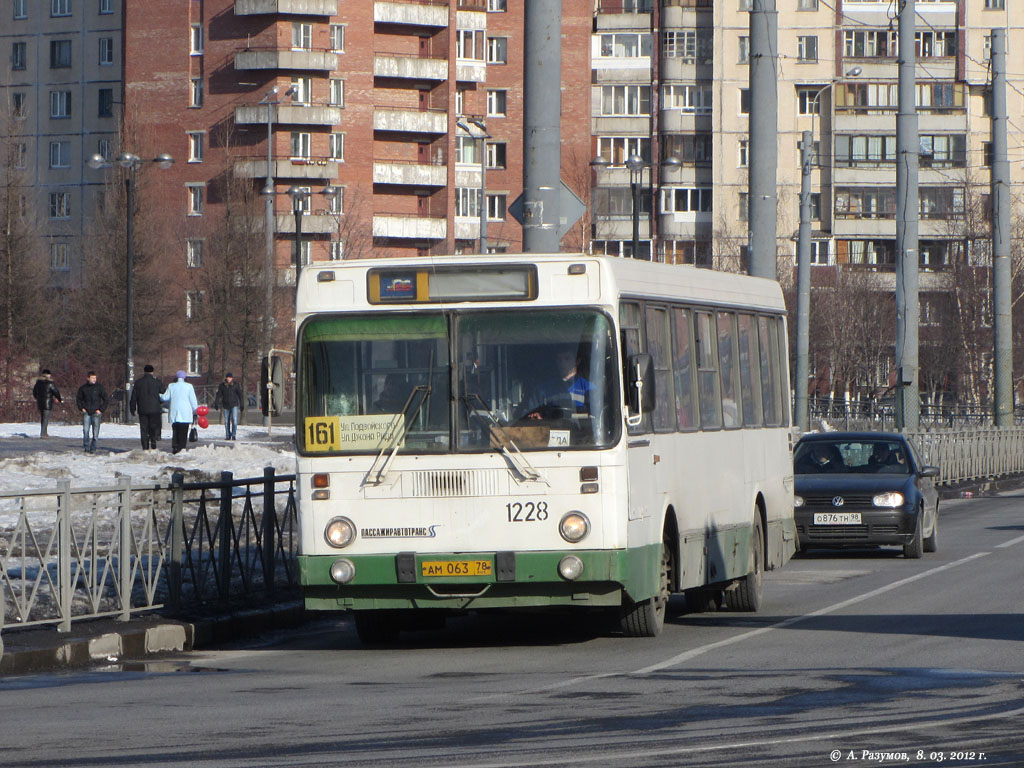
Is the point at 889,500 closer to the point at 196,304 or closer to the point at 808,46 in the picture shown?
the point at 196,304

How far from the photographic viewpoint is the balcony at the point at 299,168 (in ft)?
289

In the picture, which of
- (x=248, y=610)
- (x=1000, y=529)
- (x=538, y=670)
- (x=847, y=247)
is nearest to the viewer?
(x=538, y=670)

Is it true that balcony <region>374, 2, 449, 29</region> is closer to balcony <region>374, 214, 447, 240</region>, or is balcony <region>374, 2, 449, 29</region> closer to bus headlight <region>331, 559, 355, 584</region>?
balcony <region>374, 214, 447, 240</region>

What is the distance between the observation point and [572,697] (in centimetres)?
1003

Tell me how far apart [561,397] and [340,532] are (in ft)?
5.76

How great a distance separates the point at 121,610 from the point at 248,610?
147 centimetres

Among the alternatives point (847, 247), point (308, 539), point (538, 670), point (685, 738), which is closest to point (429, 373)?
point (308, 539)

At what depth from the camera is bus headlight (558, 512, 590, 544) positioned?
1238cm

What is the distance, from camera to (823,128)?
104 meters

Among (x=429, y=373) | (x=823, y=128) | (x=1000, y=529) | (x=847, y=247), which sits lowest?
(x=1000, y=529)

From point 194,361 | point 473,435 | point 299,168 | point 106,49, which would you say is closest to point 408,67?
point 299,168

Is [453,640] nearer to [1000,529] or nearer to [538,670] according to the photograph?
[538,670]

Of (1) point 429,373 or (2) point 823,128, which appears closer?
(1) point 429,373

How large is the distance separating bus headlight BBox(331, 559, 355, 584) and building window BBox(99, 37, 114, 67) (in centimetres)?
9214
